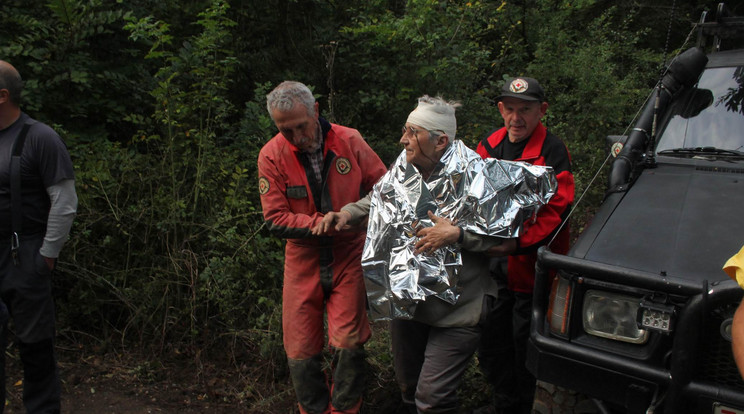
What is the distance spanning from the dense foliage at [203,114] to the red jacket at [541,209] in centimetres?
100

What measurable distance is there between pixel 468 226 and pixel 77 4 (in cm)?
445

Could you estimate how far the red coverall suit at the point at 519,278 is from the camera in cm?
324

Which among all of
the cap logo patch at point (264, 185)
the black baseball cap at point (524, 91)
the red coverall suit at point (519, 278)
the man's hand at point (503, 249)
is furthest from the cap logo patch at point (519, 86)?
the cap logo patch at point (264, 185)

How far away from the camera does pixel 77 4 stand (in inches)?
211

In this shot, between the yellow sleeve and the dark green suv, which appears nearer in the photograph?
the yellow sleeve

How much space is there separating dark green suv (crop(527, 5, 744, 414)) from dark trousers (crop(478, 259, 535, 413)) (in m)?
0.73

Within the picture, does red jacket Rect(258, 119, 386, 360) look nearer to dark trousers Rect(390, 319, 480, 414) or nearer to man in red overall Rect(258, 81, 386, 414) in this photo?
man in red overall Rect(258, 81, 386, 414)

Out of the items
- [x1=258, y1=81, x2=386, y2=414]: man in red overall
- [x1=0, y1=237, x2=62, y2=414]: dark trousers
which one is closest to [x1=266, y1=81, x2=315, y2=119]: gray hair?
[x1=258, y1=81, x2=386, y2=414]: man in red overall

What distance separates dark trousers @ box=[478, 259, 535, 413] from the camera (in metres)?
3.72

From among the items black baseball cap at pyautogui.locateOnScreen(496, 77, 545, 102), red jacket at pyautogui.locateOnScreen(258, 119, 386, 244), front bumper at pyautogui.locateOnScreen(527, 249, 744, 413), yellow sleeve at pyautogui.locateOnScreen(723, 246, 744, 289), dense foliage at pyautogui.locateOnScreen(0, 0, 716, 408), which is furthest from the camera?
dense foliage at pyautogui.locateOnScreen(0, 0, 716, 408)

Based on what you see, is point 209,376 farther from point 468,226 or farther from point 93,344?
point 468,226

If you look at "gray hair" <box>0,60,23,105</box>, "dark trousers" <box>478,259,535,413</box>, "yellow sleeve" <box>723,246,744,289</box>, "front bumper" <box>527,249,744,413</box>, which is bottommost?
"dark trousers" <box>478,259,535,413</box>

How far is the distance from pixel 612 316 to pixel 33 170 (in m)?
3.32

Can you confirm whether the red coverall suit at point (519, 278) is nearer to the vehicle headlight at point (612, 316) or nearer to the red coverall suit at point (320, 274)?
the vehicle headlight at point (612, 316)
